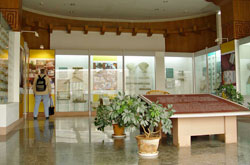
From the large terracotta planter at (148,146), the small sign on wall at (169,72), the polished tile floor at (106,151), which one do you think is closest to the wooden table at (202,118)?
the polished tile floor at (106,151)

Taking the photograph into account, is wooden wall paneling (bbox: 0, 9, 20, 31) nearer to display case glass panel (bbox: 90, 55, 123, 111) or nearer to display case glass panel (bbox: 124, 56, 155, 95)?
display case glass panel (bbox: 90, 55, 123, 111)

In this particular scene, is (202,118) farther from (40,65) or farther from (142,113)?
(40,65)

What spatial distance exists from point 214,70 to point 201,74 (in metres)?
1.06

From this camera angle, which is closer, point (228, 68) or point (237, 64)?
point (237, 64)

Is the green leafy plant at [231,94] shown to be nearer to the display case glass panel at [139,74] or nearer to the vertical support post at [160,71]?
the vertical support post at [160,71]

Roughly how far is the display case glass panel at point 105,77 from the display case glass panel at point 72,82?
1.11 ft

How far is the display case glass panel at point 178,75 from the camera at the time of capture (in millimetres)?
11633

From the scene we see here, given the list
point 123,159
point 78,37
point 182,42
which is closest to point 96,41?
point 78,37

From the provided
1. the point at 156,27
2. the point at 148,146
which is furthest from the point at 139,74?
the point at 148,146

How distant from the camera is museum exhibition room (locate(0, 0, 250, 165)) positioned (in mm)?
5289

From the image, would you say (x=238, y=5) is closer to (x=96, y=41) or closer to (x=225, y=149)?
(x=96, y=41)

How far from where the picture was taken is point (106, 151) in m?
3.94

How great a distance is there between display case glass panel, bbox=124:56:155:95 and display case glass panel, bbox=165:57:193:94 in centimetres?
74

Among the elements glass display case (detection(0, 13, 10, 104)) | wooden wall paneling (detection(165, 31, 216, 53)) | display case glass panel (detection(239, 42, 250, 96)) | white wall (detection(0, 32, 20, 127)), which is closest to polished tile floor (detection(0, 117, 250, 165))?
glass display case (detection(0, 13, 10, 104))
